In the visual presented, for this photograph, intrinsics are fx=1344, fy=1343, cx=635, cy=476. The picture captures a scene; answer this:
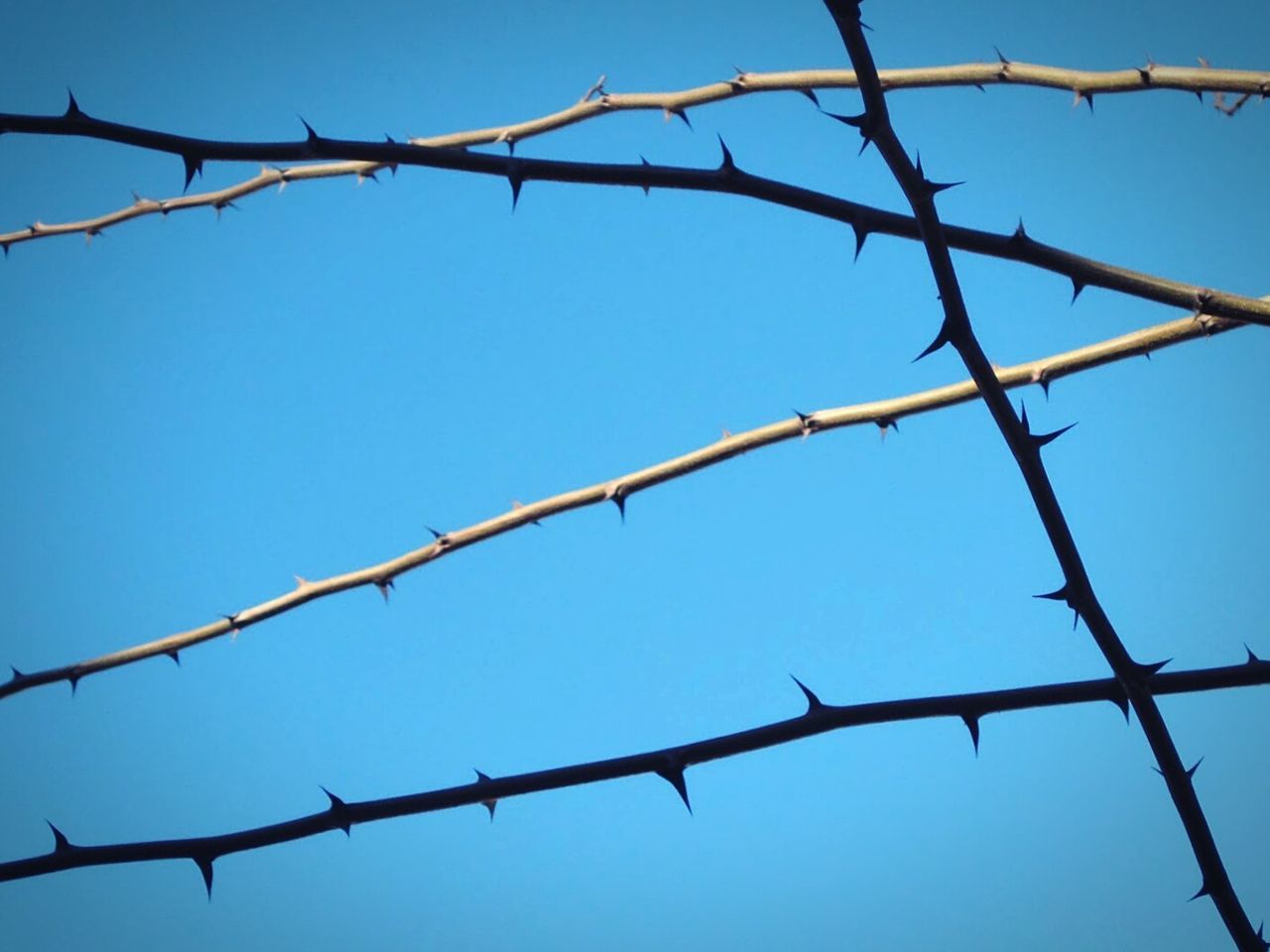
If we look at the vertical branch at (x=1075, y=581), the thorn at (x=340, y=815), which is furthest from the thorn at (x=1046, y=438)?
the thorn at (x=340, y=815)

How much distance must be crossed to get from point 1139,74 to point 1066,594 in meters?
1.46

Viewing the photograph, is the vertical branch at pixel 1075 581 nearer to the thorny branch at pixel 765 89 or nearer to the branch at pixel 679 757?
the branch at pixel 679 757

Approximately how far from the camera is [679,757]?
148 centimetres

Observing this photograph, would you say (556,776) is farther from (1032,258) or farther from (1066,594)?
(1032,258)

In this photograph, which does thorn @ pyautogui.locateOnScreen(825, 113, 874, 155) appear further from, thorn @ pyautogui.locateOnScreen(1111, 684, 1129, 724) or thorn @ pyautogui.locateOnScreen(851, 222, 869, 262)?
thorn @ pyautogui.locateOnScreen(1111, 684, 1129, 724)

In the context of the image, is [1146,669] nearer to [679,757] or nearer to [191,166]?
[679,757]

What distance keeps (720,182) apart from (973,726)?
673 mm

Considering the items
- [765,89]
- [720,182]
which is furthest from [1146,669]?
[765,89]

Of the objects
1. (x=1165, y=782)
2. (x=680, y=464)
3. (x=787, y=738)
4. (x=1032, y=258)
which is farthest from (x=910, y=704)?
(x=680, y=464)

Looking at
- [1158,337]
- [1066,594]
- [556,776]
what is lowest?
[556,776]

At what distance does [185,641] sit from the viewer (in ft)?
7.55

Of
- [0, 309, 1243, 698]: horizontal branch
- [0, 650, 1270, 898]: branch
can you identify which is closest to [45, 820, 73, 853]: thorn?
[0, 650, 1270, 898]: branch

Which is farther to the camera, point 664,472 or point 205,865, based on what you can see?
point 664,472

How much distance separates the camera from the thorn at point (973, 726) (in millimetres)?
1475
